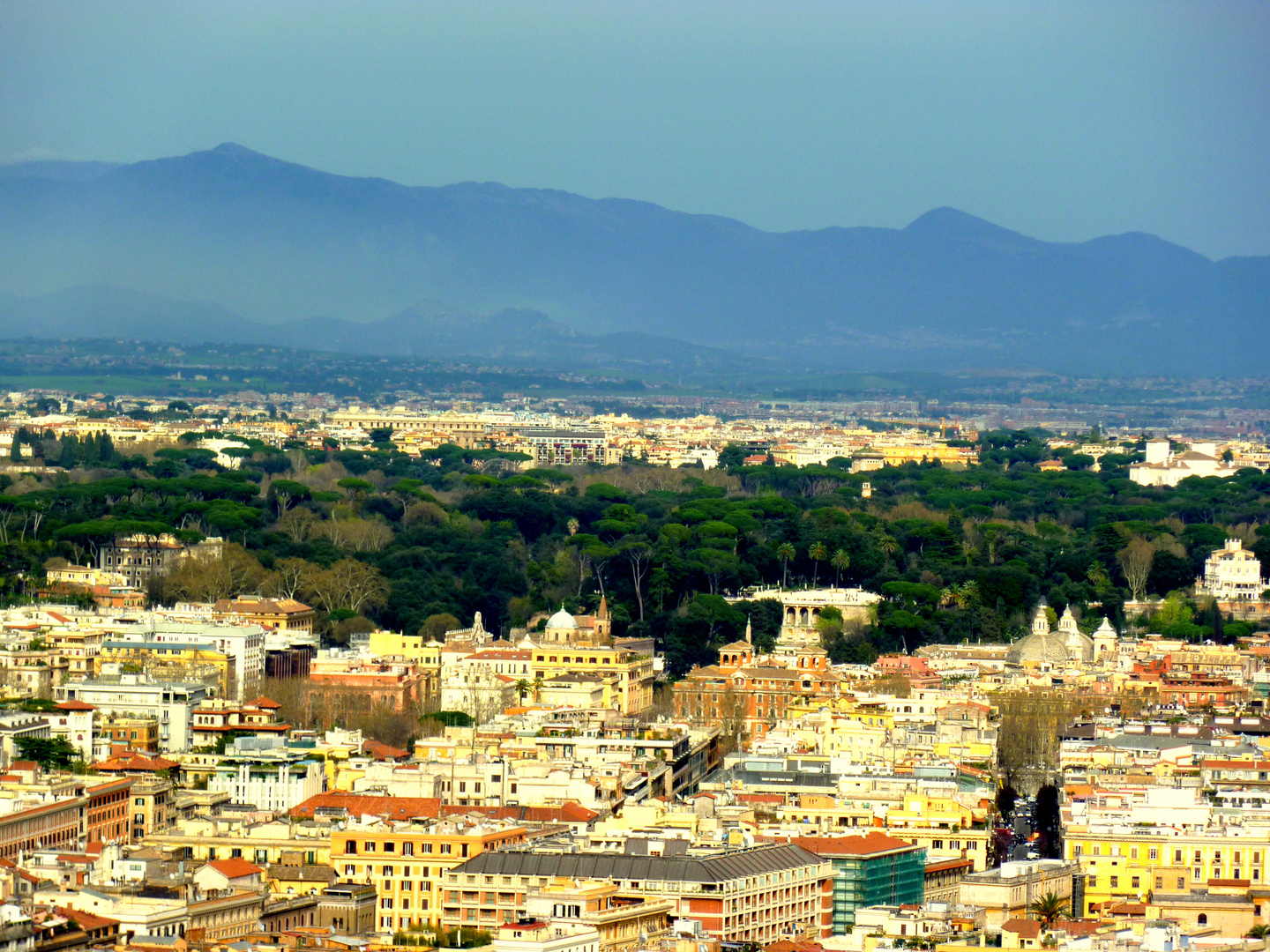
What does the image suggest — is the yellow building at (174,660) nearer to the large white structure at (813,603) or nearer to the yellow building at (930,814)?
the large white structure at (813,603)

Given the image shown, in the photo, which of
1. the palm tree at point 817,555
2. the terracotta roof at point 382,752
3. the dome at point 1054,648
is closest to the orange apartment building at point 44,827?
the terracotta roof at point 382,752

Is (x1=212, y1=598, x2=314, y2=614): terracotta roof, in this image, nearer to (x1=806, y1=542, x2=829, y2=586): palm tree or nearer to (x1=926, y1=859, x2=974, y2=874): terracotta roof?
(x1=806, y1=542, x2=829, y2=586): palm tree

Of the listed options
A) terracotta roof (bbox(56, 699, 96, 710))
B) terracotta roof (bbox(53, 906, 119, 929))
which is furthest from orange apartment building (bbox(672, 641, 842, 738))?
terracotta roof (bbox(53, 906, 119, 929))

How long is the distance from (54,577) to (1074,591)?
25.1 m

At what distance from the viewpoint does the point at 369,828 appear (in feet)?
159

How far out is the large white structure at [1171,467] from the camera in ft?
428

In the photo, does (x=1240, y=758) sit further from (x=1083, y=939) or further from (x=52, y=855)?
(x=52, y=855)

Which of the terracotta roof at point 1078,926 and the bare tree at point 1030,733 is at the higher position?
the terracotta roof at point 1078,926

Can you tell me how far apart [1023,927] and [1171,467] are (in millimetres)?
93187

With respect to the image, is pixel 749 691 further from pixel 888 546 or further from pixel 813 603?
pixel 888 546

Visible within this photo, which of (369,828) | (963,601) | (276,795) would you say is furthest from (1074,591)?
(369,828)

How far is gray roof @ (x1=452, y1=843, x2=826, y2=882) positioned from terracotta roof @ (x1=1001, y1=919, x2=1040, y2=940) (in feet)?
13.6

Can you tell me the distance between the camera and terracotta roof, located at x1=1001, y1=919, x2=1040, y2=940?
41.6m

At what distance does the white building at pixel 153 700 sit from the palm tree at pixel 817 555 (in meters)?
26.3
